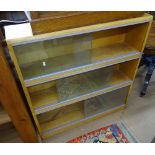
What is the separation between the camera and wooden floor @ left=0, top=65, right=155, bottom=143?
1324 millimetres

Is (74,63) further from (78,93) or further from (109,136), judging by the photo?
(109,136)

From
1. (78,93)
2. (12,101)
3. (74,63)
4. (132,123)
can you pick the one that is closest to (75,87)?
(78,93)

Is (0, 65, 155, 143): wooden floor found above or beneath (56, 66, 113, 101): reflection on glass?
beneath

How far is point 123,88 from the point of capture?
1.38m

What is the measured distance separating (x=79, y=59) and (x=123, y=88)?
55 centimetres

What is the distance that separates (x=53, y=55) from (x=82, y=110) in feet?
1.95

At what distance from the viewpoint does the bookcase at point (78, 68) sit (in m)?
0.91

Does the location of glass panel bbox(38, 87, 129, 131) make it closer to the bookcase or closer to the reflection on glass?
the bookcase

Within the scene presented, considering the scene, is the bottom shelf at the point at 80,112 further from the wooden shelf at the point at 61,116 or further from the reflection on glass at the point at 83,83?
the reflection on glass at the point at 83,83

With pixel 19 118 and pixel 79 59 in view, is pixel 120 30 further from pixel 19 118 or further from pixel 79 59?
pixel 19 118

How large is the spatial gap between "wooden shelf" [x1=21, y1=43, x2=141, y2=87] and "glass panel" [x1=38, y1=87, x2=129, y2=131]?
1.28 feet

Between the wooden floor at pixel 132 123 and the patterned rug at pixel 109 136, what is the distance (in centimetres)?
4

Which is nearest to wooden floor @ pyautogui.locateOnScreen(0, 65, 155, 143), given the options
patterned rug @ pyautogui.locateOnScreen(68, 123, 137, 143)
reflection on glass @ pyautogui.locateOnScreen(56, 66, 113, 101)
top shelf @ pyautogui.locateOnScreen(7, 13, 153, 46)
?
patterned rug @ pyautogui.locateOnScreen(68, 123, 137, 143)
